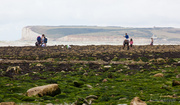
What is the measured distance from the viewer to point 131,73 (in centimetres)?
1705

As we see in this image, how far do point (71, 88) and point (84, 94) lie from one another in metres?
1.50

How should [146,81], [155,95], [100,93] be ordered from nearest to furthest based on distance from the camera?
[155,95] → [100,93] → [146,81]

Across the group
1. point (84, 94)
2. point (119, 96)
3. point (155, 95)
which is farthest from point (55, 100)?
point (155, 95)

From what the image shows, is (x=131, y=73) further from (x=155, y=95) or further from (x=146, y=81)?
(x=155, y=95)

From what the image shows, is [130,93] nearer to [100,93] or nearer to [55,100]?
[100,93]

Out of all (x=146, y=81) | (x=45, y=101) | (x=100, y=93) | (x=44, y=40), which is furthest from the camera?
(x=44, y=40)

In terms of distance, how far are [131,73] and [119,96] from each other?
659 cm

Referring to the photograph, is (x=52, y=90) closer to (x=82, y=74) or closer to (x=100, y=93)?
(x=100, y=93)

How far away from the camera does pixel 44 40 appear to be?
47688mm

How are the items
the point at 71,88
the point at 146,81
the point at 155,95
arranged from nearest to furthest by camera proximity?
the point at 155,95 < the point at 71,88 < the point at 146,81

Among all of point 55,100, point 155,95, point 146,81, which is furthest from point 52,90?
point 146,81

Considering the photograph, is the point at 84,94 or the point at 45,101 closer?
the point at 45,101

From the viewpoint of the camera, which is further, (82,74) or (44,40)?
(44,40)

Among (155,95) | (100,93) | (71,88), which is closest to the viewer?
(155,95)
